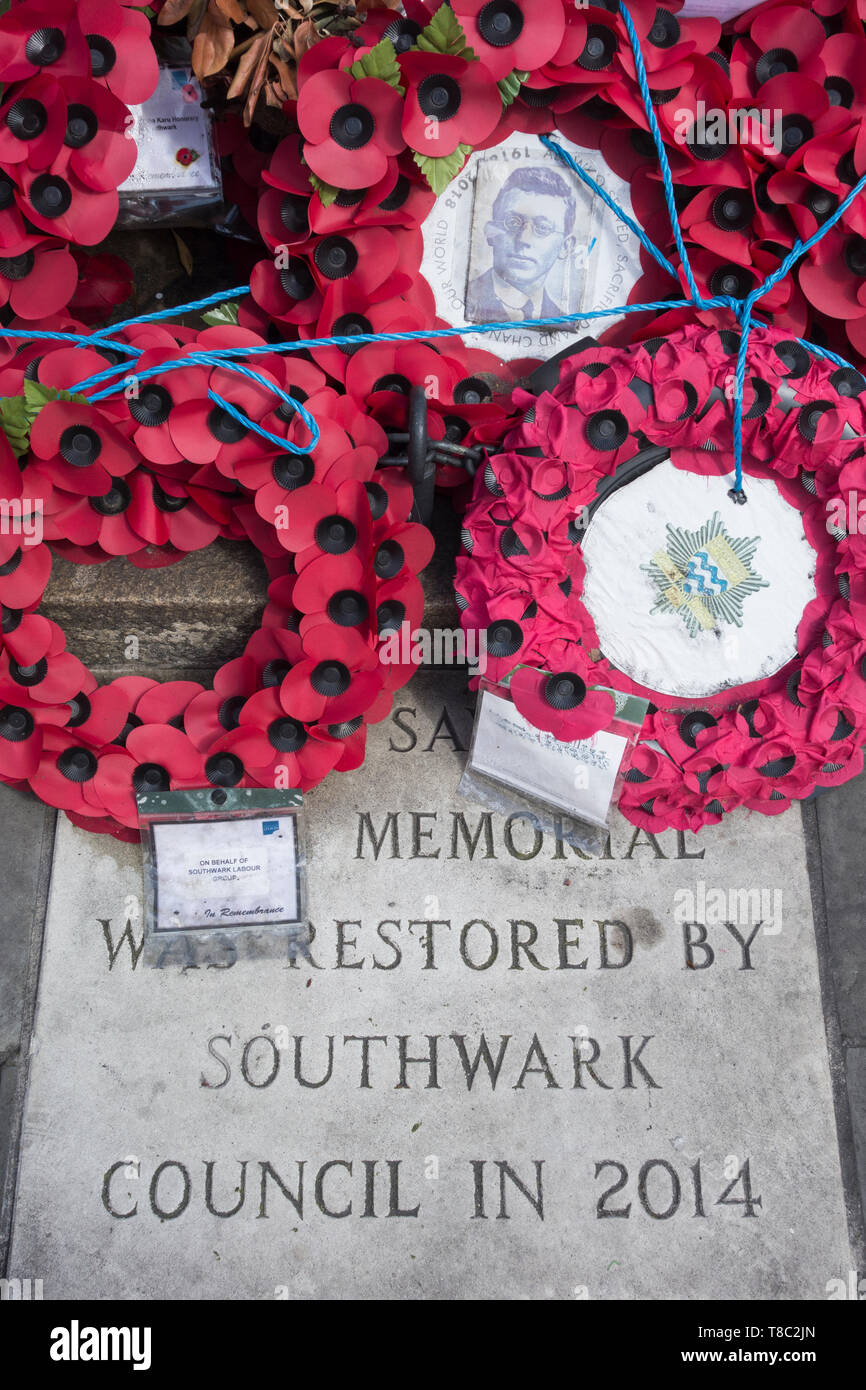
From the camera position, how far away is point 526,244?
116 inches

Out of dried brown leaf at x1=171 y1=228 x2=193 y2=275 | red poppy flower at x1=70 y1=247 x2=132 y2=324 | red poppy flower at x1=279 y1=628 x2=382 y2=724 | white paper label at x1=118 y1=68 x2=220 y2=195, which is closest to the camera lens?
red poppy flower at x1=279 y1=628 x2=382 y2=724

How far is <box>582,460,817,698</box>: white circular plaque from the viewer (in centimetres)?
278

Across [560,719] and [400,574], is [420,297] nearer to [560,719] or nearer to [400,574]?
[400,574]

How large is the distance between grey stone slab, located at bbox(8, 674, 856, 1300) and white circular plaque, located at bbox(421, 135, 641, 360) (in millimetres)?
1220

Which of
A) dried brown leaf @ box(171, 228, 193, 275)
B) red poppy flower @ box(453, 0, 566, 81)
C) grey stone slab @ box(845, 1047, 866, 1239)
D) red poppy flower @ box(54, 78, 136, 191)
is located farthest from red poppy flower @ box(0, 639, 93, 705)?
grey stone slab @ box(845, 1047, 866, 1239)

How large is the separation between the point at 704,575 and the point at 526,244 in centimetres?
98

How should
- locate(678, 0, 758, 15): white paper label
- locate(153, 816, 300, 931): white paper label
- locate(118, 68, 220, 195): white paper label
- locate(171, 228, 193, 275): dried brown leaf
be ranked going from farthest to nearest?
locate(171, 228, 193, 275): dried brown leaf, locate(118, 68, 220, 195): white paper label, locate(153, 816, 300, 931): white paper label, locate(678, 0, 758, 15): white paper label

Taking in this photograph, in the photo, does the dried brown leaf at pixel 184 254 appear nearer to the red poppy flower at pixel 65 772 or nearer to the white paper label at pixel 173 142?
the white paper label at pixel 173 142

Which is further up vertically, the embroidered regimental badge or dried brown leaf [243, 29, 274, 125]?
dried brown leaf [243, 29, 274, 125]

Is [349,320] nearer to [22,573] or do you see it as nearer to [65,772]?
[22,573]

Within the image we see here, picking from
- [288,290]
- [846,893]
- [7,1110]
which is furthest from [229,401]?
[846,893]

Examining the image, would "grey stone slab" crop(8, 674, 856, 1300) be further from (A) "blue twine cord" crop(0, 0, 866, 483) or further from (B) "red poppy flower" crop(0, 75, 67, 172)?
(B) "red poppy flower" crop(0, 75, 67, 172)
